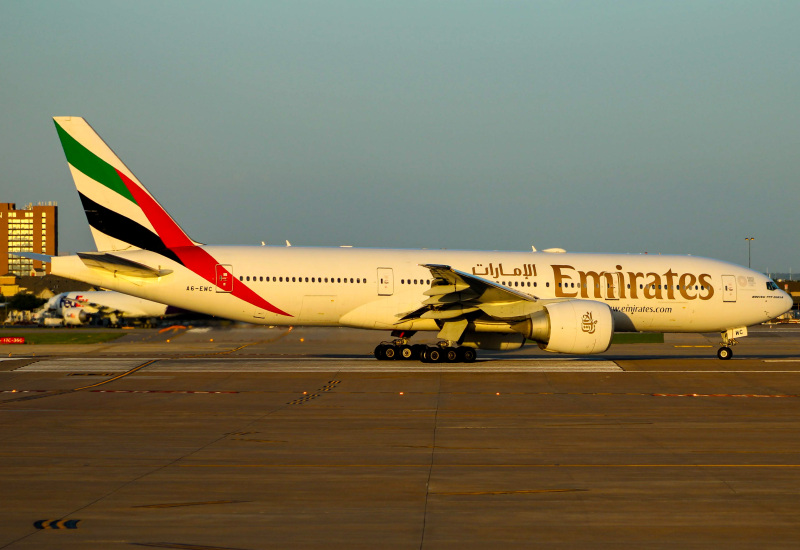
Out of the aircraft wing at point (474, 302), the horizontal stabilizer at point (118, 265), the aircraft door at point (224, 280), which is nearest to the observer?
the aircraft wing at point (474, 302)

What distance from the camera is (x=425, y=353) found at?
2694 centimetres

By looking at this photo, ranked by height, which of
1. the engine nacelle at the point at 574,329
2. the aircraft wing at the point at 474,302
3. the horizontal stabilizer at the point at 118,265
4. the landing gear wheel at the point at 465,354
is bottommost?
the landing gear wheel at the point at 465,354

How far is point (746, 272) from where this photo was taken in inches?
1179

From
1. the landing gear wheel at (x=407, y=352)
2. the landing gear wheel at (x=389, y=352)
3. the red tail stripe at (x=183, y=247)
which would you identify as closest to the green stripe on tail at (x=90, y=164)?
the red tail stripe at (x=183, y=247)

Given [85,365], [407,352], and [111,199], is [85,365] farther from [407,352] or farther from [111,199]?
[407,352]

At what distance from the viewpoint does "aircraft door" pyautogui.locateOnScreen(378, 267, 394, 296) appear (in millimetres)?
27516

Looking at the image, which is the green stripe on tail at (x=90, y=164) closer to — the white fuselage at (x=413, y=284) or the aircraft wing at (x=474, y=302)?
the white fuselage at (x=413, y=284)

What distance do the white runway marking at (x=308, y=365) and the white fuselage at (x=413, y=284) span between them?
145 cm
